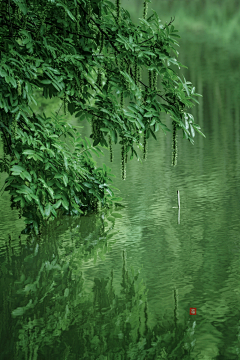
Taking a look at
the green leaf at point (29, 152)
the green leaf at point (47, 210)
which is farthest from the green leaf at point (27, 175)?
the green leaf at point (47, 210)

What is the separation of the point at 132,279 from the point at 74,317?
4.09ft

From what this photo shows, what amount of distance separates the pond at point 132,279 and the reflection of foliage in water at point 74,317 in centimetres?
1

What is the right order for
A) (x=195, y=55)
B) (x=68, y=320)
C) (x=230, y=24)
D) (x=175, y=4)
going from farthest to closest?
(x=175, y=4) < (x=230, y=24) < (x=195, y=55) < (x=68, y=320)

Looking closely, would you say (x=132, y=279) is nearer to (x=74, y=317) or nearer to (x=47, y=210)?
(x=74, y=317)

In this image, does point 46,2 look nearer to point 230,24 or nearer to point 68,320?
point 68,320

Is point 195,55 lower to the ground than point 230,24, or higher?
lower

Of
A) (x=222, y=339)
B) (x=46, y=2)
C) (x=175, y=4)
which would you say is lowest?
(x=222, y=339)

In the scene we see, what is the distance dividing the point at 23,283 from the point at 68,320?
50.5 inches

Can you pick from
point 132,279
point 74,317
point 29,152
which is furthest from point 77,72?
point 74,317

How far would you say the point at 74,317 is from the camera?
530 centimetres

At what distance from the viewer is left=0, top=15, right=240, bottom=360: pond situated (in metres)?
4.78

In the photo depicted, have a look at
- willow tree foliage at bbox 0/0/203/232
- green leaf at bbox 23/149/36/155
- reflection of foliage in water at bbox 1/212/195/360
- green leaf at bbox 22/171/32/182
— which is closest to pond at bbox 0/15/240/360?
reflection of foliage in water at bbox 1/212/195/360

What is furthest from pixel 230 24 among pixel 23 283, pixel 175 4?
pixel 23 283

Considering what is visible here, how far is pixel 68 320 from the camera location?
5234 mm
